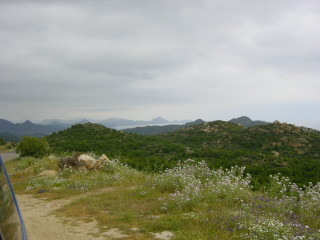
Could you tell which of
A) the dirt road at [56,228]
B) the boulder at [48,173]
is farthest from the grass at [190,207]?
the boulder at [48,173]

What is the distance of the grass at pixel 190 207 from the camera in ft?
18.0

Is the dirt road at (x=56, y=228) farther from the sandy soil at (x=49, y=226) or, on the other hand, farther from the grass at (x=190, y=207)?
the grass at (x=190, y=207)

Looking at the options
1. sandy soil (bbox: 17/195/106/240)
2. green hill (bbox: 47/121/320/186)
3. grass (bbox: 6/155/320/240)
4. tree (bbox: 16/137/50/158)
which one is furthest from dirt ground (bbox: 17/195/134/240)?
tree (bbox: 16/137/50/158)

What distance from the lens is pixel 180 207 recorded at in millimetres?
7102

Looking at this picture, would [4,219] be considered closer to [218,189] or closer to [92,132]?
[218,189]

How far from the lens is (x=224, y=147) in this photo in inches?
1346

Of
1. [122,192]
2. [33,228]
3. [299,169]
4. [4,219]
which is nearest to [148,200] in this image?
[122,192]

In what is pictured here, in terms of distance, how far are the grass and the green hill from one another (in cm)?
669

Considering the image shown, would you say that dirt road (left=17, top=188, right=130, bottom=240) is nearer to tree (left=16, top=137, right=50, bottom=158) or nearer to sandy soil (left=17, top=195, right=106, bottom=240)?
sandy soil (left=17, top=195, right=106, bottom=240)

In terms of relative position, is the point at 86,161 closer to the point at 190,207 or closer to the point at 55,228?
the point at 55,228

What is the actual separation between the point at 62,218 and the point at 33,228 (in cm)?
86

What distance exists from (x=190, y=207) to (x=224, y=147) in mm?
28069

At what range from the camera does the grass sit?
5496 millimetres

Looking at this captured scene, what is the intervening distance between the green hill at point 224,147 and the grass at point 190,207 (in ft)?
21.9
